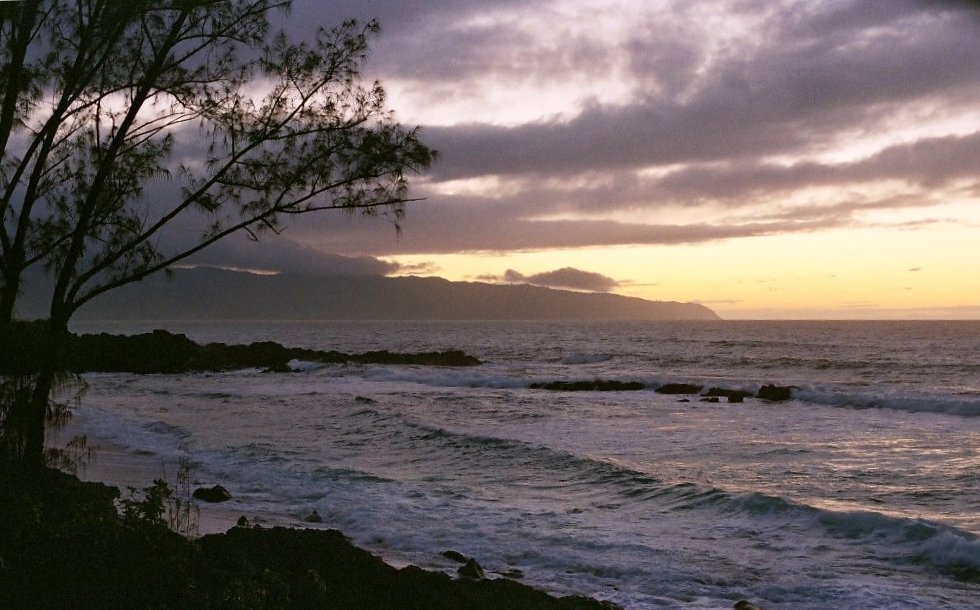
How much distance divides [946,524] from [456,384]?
34.3 m

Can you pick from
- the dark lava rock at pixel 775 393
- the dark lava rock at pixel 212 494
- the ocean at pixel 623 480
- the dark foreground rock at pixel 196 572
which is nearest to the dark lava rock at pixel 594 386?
the ocean at pixel 623 480

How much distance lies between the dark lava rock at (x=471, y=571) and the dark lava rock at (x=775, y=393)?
28140 millimetres

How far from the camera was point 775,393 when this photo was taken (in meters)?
35.5

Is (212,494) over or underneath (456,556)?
over

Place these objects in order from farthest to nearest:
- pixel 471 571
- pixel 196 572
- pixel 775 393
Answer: pixel 775 393
pixel 471 571
pixel 196 572

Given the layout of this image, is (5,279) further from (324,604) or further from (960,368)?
(960,368)

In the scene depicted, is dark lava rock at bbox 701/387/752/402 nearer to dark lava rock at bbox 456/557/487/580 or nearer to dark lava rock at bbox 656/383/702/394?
dark lava rock at bbox 656/383/702/394

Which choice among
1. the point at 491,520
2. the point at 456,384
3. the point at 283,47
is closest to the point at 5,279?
the point at 283,47

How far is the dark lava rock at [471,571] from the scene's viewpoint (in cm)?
927

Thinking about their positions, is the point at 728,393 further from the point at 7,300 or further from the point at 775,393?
the point at 7,300

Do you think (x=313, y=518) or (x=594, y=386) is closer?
(x=313, y=518)

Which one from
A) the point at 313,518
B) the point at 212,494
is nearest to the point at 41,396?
the point at 212,494

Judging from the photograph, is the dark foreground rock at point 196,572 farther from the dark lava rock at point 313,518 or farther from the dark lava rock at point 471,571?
the dark lava rock at point 313,518

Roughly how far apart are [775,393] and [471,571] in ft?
95.2
